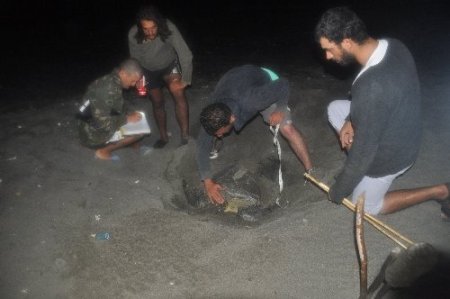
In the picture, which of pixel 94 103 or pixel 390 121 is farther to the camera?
pixel 94 103

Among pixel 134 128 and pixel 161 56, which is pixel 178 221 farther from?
pixel 161 56

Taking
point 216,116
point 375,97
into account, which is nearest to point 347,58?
point 375,97

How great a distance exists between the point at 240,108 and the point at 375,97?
1.37 m

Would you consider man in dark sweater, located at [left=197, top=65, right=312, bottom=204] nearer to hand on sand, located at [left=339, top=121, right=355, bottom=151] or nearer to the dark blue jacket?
the dark blue jacket

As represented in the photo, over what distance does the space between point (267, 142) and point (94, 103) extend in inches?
78.5

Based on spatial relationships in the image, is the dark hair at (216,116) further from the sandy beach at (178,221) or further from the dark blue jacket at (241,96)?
the sandy beach at (178,221)

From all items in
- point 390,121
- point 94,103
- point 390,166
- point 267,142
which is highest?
point 390,121

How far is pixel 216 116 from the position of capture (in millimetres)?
2846

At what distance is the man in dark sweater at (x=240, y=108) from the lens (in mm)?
2908

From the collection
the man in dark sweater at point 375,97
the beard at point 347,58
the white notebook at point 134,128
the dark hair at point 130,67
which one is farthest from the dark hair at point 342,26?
the white notebook at point 134,128

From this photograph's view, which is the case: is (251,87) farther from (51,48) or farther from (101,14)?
(101,14)

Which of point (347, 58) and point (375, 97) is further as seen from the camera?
point (347, 58)

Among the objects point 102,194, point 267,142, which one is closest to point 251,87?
point 267,142

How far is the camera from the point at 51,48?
6.34 meters
